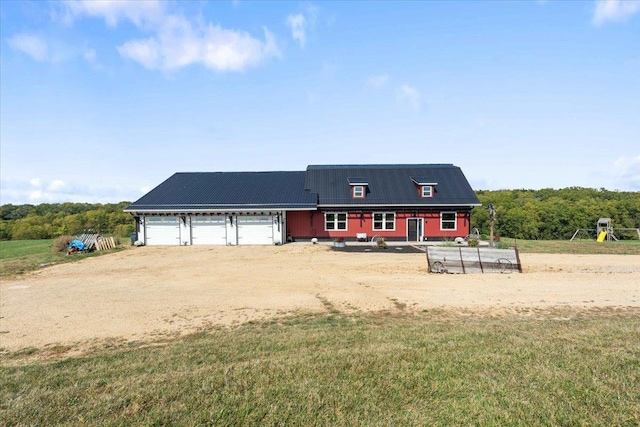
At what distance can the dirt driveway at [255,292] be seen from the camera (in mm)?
7965

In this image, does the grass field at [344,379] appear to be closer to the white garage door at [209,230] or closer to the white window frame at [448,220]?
the white garage door at [209,230]

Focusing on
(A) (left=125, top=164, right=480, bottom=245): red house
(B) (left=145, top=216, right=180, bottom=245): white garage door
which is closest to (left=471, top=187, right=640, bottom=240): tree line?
(A) (left=125, top=164, right=480, bottom=245): red house

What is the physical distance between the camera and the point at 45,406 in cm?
379

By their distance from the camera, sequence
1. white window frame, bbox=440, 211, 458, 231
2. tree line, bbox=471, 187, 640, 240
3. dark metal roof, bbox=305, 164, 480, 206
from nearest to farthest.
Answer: dark metal roof, bbox=305, 164, 480, 206
white window frame, bbox=440, 211, 458, 231
tree line, bbox=471, 187, 640, 240

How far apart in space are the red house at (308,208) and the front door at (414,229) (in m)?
0.03

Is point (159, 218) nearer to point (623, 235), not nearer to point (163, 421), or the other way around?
point (163, 421)

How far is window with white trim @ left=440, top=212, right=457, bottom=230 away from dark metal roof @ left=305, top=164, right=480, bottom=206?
41.1 inches

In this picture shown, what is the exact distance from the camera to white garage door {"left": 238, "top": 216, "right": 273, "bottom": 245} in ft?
85.1

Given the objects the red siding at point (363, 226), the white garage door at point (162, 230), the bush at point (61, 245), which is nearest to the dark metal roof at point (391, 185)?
the red siding at point (363, 226)

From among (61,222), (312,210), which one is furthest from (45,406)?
(61,222)

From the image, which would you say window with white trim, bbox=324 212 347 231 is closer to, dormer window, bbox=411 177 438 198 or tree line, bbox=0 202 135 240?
dormer window, bbox=411 177 438 198

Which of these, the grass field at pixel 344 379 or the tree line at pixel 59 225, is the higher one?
the tree line at pixel 59 225

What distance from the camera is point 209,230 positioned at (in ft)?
85.5

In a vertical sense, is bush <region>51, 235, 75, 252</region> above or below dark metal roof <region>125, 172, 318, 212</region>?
below
